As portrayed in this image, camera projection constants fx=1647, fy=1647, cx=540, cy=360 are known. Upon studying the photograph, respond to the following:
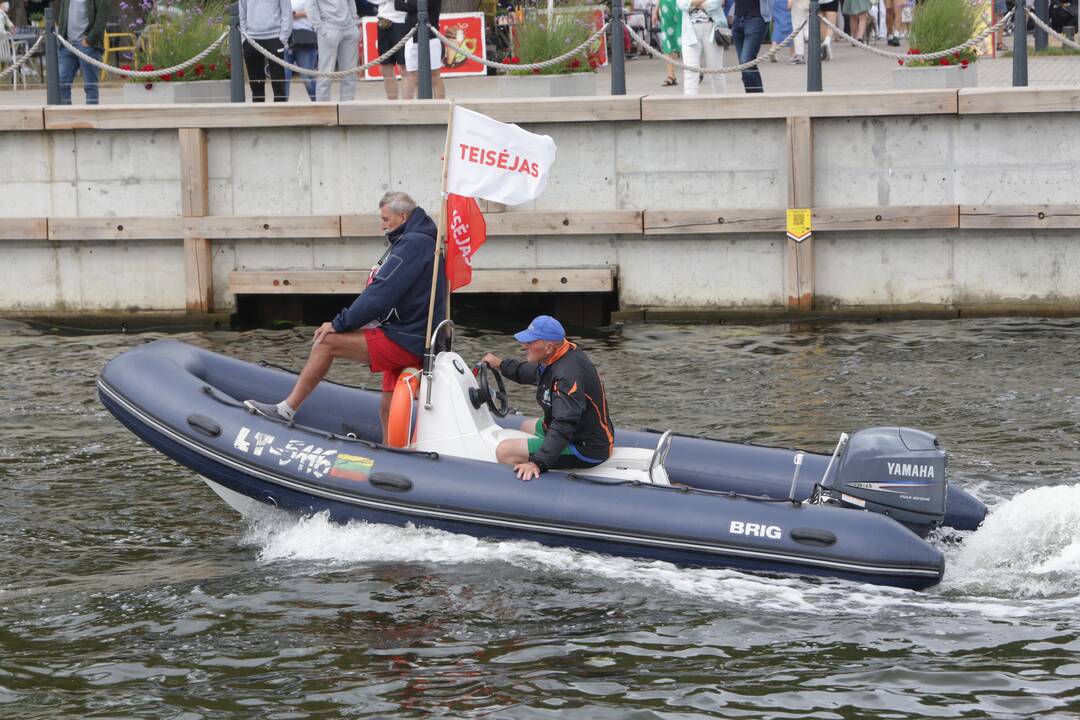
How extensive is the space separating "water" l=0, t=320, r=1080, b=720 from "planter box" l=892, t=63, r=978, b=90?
4.24 metres

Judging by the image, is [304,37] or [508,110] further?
[304,37]

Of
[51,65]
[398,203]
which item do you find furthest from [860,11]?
[398,203]

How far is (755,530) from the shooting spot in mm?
8102

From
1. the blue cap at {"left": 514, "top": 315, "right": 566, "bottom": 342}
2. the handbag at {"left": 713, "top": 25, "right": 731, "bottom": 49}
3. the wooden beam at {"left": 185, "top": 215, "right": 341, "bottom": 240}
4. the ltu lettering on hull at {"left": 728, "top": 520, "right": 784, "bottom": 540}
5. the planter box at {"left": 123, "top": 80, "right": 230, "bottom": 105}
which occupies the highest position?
the handbag at {"left": 713, "top": 25, "right": 731, "bottom": 49}

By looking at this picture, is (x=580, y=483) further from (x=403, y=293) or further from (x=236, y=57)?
(x=236, y=57)

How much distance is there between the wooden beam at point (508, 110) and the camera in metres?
14.5

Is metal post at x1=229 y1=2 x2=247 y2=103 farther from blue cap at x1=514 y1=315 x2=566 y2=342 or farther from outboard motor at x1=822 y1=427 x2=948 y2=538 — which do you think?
outboard motor at x1=822 y1=427 x2=948 y2=538

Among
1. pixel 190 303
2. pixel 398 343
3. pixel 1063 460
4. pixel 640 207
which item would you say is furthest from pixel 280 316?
pixel 1063 460

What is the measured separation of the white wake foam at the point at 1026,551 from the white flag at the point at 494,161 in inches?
122

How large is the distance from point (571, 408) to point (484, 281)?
6.50m

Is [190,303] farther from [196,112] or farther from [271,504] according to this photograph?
[271,504]

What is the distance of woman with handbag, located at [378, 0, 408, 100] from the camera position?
50.1 ft

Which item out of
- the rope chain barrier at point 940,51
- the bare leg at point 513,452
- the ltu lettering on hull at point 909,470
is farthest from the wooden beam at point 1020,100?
the bare leg at point 513,452

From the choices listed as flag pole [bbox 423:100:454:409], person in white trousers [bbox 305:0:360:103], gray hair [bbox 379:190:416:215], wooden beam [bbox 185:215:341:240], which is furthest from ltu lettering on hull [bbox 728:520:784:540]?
person in white trousers [bbox 305:0:360:103]
